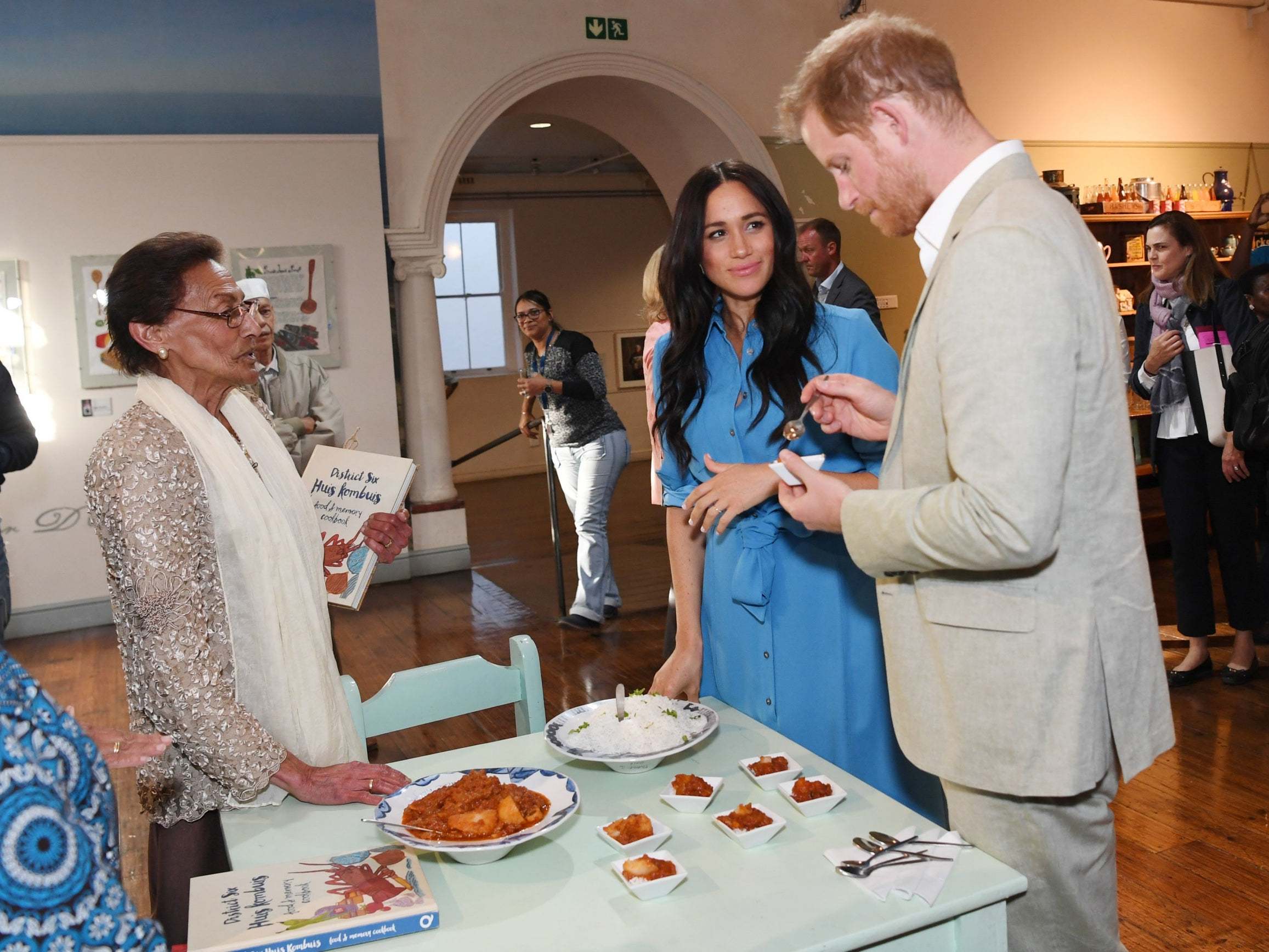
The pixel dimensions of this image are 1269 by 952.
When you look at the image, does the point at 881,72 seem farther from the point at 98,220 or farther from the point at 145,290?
the point at 98,220

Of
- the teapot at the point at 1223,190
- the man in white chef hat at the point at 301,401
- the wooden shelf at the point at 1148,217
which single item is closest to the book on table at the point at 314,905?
the man in white chef hat at the point at 301,401

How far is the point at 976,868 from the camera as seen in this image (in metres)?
1.23

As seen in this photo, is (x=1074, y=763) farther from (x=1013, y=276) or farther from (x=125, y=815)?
(x=125, y=815)

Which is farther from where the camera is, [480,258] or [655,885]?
[480,258]

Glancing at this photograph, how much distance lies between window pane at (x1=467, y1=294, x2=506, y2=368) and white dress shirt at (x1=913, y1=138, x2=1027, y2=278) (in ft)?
40.7

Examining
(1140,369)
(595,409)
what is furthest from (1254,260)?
(595,409)

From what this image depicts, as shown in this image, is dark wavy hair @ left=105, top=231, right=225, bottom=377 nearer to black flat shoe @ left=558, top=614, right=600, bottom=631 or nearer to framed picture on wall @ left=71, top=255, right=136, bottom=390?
black flat shoe @ left=558, top=614, right=600, bottom=631

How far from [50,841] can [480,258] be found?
13.0 metres

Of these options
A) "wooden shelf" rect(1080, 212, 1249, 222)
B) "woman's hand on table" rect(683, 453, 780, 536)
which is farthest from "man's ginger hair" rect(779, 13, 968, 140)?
"wooden shelf" rect(1080, 212, 1249, 222)

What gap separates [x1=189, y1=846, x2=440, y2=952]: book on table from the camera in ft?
3.72

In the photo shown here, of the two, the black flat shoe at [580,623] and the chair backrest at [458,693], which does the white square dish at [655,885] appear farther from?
the black flat shoe at [580,623]

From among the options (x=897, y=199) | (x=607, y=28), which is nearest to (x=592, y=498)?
(x=607, y=28)

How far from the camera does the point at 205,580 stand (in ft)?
5.54

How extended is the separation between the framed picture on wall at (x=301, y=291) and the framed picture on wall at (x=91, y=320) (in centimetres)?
77
